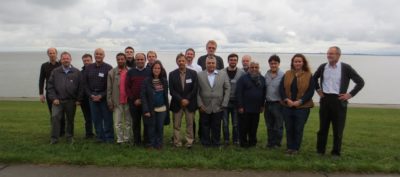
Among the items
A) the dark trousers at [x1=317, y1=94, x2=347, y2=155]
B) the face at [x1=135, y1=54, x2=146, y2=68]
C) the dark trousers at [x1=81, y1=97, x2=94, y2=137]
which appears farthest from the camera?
the dark trousers at [x1=81, y1=97, x2=94, y2=137]

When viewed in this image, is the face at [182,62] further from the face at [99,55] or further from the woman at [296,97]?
the woman at [296,97]

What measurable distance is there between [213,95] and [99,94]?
7.42 feet

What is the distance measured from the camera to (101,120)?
7895mm

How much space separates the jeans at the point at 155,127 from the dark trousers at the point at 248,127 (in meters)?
1.53

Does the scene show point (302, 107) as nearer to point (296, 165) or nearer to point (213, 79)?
point (296, 165)

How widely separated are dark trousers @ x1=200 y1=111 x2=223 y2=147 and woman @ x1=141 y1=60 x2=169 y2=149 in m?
0.76

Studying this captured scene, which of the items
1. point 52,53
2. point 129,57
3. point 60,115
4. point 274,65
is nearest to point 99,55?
point 129,57

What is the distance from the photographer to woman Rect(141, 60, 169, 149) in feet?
23.4

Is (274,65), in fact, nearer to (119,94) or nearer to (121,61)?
(121,61)

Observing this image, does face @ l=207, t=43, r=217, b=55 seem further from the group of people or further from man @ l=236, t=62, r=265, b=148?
man @ l=236, t=62, r=265, b=148

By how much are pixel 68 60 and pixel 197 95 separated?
2646 millimetres

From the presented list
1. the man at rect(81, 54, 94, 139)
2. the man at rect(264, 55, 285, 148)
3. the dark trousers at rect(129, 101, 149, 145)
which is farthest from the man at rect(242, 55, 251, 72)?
the man at rect(81, 54, 94, 139)

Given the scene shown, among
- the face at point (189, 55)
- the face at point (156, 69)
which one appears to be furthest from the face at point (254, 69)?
the face at point (156, 69)

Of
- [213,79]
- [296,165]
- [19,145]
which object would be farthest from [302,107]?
[19,145]
